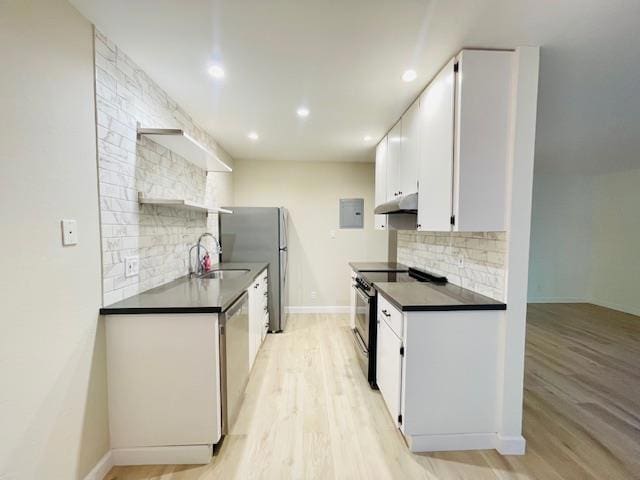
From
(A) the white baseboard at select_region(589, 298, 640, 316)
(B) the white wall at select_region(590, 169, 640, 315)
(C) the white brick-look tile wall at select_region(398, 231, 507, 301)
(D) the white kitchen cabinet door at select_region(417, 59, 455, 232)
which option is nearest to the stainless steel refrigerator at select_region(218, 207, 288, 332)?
(C) the white brick-look tile wall at select_region(398, 231, 507, 301)

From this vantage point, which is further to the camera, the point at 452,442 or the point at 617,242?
the point at 617,242

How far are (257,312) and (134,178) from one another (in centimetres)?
162

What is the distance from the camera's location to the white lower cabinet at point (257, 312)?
8.14 ft

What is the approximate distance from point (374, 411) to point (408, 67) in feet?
8.08

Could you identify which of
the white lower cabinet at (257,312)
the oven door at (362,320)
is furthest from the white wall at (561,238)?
the white lower cabinet at (257,312)

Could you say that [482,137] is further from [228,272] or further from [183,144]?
[228,272]

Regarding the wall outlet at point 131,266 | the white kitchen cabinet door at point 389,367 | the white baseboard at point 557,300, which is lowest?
the white baseboard at point 557,300

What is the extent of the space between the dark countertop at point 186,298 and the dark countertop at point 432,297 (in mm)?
1072

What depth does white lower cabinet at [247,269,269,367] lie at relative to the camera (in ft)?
8.14

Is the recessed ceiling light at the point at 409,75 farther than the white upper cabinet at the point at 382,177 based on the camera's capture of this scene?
No

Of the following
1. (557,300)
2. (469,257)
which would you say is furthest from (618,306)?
(469,257)

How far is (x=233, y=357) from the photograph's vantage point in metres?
1.85

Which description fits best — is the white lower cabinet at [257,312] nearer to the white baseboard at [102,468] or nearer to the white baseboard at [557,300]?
the white baseboard at [102,468]

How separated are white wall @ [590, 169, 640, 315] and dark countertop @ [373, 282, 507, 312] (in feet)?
15.0
